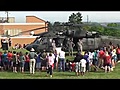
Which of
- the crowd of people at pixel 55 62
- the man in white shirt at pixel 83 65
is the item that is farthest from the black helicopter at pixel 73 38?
the man in white shirt at pixel 83 65

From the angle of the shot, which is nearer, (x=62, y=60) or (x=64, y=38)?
(x=62, y=60)

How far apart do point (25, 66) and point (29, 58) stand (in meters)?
0.70

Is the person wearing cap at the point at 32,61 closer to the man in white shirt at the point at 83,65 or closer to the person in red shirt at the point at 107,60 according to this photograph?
the man in white shirt at the point at 83,65

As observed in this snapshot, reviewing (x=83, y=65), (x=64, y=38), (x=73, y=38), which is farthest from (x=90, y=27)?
(x=83, y=65)

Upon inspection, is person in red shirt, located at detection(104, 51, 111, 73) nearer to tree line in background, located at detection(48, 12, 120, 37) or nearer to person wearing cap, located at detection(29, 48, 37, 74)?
tree line in background, located at detection(48, 12, 120, 37)

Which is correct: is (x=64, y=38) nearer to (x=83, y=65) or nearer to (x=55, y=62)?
(x=55, y=62)

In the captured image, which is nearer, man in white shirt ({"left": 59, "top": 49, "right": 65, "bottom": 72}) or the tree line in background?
man in white shirt ({"left": 59, "top": 49, "right": 65, "bottom": 72})

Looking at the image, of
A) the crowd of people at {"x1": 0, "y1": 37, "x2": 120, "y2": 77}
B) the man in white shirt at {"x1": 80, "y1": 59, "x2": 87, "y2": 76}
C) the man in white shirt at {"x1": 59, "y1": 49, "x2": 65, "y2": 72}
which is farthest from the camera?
the man in white shirt at {"x1": 59, "y1": 49, "x2": 65, "y2": 72}

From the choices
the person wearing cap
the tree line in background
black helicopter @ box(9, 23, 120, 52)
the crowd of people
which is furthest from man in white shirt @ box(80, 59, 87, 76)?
black helicopter @ box(9, 23, 120, 52)
